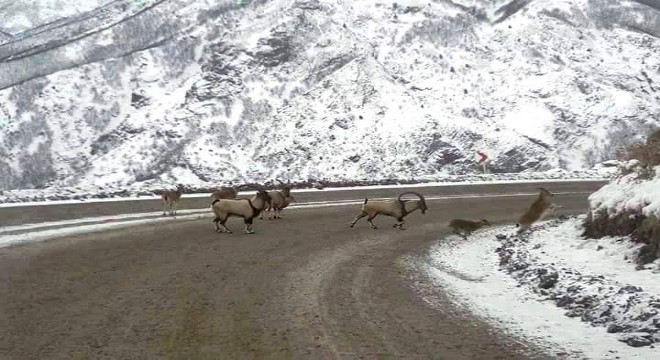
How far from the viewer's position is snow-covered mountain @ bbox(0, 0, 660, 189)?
55.8 metres

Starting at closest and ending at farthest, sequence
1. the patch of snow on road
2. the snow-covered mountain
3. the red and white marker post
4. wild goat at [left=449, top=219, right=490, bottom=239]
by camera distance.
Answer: the patch of snow on road → wild goat at [left=449, top=219, right=490, bottom=239] → the red and white marker post → the snow-covered mountain

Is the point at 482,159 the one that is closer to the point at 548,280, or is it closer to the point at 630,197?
the point at 630,197

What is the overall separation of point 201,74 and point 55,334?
214 feet

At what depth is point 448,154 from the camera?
54.8 meters

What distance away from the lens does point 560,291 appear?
8.22 metres

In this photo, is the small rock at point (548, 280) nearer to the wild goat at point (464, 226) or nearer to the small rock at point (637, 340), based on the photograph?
the small rock at point (637, 340)

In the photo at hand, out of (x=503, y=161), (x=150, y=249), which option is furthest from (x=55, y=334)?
(x=503, y=161)

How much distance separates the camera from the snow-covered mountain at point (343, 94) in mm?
55750

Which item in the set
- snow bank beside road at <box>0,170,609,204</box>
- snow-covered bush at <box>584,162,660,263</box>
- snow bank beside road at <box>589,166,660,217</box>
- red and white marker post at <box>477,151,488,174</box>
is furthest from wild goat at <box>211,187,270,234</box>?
red and white marker post at <box>477,151,488,174</box>

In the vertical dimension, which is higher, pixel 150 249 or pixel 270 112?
pixel 270 112

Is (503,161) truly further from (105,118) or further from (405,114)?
(105,118)

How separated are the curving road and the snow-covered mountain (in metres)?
39.3

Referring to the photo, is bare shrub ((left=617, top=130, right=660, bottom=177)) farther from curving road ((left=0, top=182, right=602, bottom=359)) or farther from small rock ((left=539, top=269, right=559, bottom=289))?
curving road ((left=0, top=182, right=602, bottom=359))

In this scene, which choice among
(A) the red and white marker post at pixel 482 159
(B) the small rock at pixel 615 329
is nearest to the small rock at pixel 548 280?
(B) the small rock at pixel 615 329
